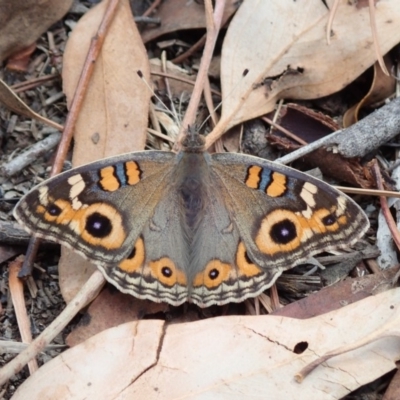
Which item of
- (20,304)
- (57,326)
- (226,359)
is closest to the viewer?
(226,359)

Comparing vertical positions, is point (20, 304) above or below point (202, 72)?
below

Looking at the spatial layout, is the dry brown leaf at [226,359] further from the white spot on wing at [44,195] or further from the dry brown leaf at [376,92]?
the dry brown leaf at [376,92]

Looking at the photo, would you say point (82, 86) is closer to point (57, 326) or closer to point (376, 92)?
point (57, 326)

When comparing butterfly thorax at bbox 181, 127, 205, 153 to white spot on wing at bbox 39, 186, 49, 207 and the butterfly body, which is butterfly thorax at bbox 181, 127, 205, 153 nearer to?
the butterfly body

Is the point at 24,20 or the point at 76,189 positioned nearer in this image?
the point at 76,189

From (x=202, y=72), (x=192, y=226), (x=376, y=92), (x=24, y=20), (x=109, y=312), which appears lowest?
(x=109, y=312)

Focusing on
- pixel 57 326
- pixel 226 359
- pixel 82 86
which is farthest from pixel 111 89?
pixel 226 359

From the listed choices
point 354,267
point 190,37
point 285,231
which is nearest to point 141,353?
point 285,231

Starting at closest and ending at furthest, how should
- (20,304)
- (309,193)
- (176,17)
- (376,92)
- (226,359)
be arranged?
1. (226,359)
2. (309,193)
3. (20,304)
4. (376,92)
5. (176,17)
